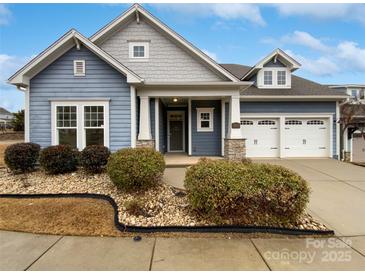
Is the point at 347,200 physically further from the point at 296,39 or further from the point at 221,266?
the point at 296,39

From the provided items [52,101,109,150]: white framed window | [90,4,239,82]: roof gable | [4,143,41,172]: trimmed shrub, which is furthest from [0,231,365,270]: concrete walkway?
[90,4,239,82]: roof gable

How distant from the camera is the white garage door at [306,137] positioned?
1222 centimetres

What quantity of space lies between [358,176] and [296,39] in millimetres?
12809

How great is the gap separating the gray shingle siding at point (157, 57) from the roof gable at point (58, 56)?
2.17m

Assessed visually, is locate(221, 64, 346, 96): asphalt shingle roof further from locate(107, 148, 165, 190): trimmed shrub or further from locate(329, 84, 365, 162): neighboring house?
locate(107, 148, 165, 190): trimmed shrub

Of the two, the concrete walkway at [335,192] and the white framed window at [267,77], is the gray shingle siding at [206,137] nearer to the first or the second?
the concrete walkway at [335,192]

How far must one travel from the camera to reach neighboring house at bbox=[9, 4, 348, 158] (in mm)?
8383

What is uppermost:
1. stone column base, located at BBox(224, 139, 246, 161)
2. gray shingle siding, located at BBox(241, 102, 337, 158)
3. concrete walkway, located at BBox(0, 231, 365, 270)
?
gray shingle siding, located at BBox(241, 102, 337, 158)

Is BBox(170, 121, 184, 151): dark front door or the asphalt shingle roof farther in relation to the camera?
BBox(170, 121, 184, 151): dark front door

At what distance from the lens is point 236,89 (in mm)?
9703

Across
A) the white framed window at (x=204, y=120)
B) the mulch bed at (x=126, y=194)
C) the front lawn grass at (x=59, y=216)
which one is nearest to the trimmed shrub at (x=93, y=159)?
the mulch bed at (x=126, y=194)

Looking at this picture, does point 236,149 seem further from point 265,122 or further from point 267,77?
point 267,77

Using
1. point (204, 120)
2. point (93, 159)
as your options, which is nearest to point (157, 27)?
point (204, 120)

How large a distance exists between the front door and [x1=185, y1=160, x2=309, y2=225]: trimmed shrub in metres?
8.91
